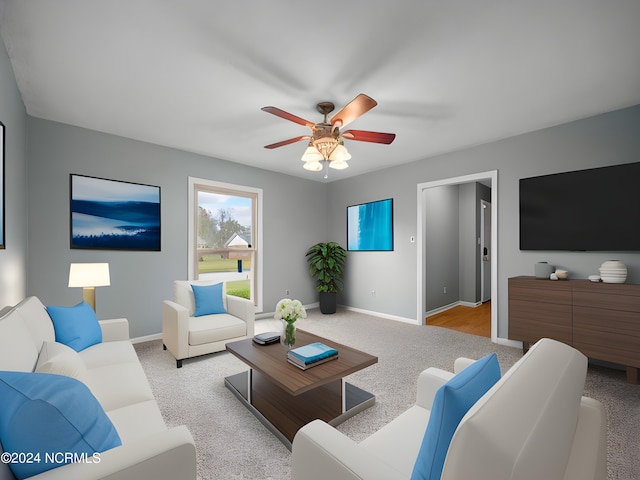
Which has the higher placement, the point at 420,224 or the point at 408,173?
the point at 408,173

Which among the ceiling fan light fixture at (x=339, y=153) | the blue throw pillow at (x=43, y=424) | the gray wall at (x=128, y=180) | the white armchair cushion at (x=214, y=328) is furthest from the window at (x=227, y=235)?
the blue throw pillow at (x=43, y=424)

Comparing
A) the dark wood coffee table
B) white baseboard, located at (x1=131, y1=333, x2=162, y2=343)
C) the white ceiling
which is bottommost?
white baseboard, located at (x1=131, y1=333, x2=162, y2=343)

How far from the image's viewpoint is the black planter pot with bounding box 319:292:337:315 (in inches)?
217

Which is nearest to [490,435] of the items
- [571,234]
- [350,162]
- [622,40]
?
[622,40]

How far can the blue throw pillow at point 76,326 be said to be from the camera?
82.0 inches

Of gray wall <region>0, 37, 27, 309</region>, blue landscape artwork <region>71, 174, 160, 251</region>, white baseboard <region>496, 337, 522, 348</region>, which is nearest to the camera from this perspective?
gray wall <region>0, 37, 27, 309</region>

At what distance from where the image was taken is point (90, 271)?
2.83 metres

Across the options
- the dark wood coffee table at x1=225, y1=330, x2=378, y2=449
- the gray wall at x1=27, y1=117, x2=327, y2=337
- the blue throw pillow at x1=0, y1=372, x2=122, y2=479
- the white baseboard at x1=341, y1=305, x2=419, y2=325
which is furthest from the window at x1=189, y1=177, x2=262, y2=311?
the blue throw pillow at x1=0, y1=372, x2=122, y2=479

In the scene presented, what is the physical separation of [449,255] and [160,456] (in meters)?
5.98

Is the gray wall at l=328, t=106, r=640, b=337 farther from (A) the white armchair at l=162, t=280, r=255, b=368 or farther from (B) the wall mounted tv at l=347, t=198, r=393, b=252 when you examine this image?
(A) the white armchair at l=162, t=280, r=255, b=368

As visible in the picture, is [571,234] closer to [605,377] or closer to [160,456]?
[605,377]

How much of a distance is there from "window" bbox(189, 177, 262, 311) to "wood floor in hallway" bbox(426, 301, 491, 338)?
3.17 metres

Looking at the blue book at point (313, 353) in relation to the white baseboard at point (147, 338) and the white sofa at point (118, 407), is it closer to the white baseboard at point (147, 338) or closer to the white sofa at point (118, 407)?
the white sofa at point (118, 407)

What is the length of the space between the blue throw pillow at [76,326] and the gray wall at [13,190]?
0.49 m
